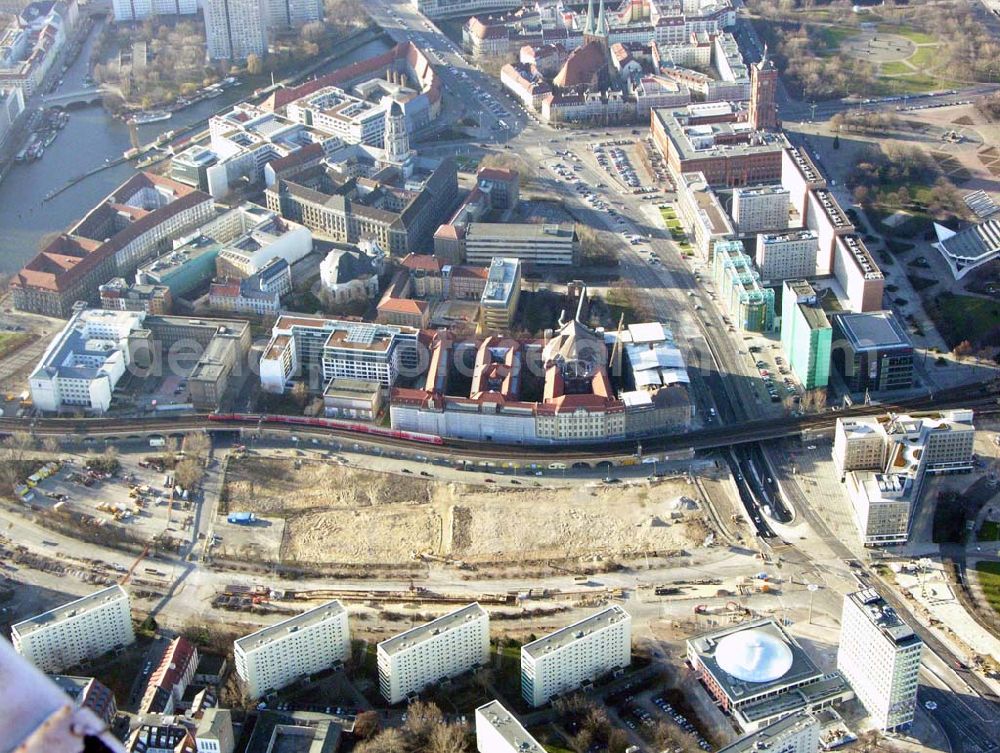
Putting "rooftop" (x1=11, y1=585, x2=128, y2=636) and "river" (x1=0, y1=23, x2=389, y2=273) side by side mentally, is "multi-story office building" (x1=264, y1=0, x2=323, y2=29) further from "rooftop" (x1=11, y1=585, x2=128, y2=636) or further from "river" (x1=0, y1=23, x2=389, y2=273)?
"rooftop" (x1=11, y1=585, x2=128, y2=636)

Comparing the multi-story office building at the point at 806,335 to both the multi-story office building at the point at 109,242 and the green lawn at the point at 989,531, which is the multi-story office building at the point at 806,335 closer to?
the green lawn at the point at 989,531

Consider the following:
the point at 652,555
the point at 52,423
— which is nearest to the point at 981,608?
the point at 652,555

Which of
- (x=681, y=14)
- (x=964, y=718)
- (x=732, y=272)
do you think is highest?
(x=681, y=14)

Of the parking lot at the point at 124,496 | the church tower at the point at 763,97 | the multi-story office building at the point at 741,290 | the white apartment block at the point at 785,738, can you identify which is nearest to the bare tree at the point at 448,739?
the white apartment block at the point at 785,738

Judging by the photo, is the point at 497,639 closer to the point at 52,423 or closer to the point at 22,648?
the point at 22,648

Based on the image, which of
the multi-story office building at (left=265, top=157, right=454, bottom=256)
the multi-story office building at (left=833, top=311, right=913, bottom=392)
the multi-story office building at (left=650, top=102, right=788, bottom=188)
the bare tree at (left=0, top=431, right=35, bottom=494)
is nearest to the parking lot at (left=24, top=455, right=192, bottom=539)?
the bare tree at (left=0, top=431, right=35, bottom=494)
